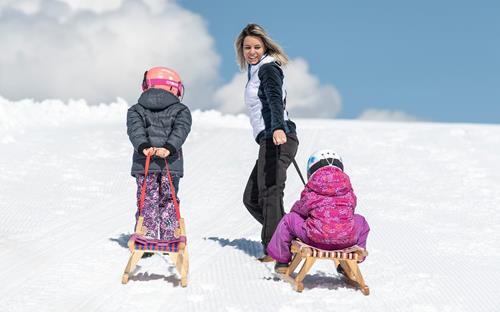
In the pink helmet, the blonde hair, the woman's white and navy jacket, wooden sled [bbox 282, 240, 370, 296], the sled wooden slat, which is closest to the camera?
wooden sled [bbox 282, 240, 370, 296]

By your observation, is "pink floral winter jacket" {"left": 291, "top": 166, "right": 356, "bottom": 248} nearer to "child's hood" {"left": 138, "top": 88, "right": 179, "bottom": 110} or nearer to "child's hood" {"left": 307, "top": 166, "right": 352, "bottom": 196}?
"child's hood" {"left": 307, "top": 166, "right": 352, "bottom": 196}

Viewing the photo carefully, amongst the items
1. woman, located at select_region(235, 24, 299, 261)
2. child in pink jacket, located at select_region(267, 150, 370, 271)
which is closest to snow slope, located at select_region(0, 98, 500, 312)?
child in pink jacket, located at select_region(267, 150, 370, 271)

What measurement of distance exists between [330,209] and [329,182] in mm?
184

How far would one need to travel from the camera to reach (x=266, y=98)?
5445 millimetres

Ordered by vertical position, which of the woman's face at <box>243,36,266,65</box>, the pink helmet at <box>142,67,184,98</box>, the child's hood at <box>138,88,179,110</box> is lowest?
the child's hood at <box>138,88,179,110</box>

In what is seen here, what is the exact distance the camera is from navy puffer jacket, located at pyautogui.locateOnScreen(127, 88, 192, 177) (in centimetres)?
529

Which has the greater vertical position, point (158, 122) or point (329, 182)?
point (158, 122)

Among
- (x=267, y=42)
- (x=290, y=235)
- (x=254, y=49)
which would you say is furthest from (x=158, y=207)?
(x=267, y=42)

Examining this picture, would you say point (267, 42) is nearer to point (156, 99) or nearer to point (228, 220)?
point (156, 99)

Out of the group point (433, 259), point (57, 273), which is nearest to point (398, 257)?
point (433, 259)

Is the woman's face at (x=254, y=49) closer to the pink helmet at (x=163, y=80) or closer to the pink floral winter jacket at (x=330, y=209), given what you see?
the pink helmet at (x=163, y=80)

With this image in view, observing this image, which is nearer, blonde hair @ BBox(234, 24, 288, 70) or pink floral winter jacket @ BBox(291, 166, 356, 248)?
pink floral winter jacket @ BBox(291, 166, 356, 248)

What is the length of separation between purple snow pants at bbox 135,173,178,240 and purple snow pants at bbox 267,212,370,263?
3.08 feet

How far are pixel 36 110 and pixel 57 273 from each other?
41.3 ft
